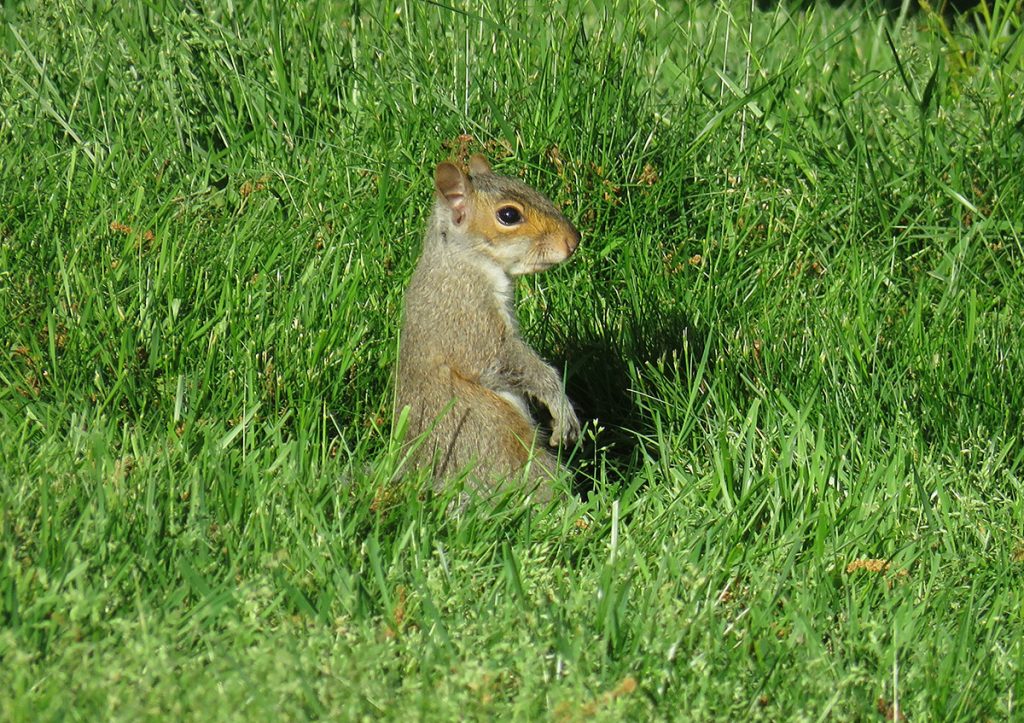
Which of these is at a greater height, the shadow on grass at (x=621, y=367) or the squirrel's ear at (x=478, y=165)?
the squirrel's ear at (x=478, y=165)

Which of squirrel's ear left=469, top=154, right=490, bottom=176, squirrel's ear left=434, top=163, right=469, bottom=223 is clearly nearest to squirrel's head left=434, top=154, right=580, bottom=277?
squirrel's ear left=434, top=163, right=469, bottom=223

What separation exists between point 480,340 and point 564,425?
0.35 meters

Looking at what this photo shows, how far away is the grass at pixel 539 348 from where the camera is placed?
2871 mm

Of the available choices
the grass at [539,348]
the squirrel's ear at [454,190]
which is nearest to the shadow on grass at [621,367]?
the grass at [539,348]

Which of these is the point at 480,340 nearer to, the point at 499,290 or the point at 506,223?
the point at 499,290

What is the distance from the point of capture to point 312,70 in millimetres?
5199

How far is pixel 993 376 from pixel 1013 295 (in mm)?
578

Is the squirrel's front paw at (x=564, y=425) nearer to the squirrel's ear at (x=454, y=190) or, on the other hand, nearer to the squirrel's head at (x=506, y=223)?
the squirrel's head at (x=506, y=223)

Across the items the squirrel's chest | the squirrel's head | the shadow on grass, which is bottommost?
the shadow on grass

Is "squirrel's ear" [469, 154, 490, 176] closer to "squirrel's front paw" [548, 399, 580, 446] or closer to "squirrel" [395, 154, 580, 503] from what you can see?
"squirrel" [395, 154, 580, 503]

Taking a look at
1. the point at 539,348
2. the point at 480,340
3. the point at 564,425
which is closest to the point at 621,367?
the point at 539,348

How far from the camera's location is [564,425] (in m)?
4.09

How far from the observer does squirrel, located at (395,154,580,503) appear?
3.96 m

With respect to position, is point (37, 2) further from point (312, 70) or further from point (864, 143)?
point (864, 143)
